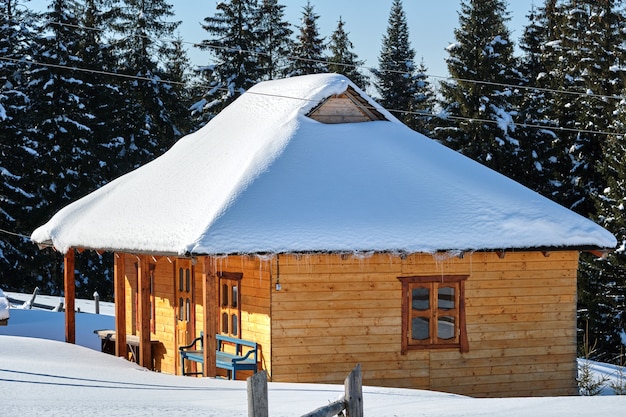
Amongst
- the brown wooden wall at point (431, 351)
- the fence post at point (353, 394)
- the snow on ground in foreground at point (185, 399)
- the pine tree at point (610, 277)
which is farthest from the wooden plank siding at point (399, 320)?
the pine tree at point (610, 277)

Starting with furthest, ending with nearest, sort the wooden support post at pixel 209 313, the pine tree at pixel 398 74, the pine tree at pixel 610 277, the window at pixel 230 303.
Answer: the pine tree at pixel 398 74
the pine tree at pixel 610 277
the window at pixel 230 303
the wooden support post at pixel 209 313

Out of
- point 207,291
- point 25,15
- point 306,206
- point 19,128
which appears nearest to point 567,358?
point 306,206

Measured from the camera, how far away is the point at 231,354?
17.8m

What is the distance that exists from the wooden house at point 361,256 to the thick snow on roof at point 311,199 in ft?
0.13

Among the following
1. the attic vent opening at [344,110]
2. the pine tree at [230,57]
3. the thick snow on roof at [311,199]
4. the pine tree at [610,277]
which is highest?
the pine tree at [230,57]

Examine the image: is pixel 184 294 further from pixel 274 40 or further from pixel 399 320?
pixel 274 40

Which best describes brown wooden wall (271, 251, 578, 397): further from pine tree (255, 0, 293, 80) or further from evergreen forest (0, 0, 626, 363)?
pine tree (255, 0, 293, 80)

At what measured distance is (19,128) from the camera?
130 ft

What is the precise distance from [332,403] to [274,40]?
1555 inches

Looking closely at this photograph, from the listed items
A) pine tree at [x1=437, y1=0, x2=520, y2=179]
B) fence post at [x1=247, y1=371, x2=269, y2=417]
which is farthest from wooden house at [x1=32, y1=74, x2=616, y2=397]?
pine tree at [x1=437, y1=0, x2=520, y2=179]

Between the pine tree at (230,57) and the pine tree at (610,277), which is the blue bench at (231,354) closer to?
the pine tree at (610,277)

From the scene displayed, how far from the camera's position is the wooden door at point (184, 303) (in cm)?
1975

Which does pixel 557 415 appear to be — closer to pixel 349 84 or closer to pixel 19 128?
pixel 349 84

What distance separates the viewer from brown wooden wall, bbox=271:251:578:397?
16.7m
